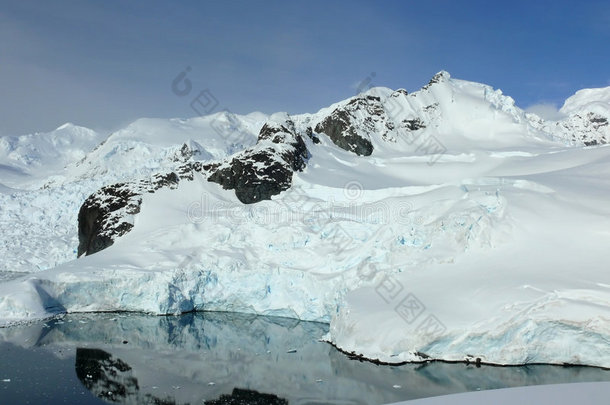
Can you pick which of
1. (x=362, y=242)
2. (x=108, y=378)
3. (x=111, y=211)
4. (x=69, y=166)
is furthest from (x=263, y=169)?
(x=69, y=166)

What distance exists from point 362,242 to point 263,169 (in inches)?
562

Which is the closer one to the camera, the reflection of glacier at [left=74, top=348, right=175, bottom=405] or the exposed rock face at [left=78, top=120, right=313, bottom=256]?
the reflection of glacier at [left=74, top=348, right=175, bottom=405]

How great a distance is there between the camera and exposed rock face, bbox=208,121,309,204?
39.9 meters

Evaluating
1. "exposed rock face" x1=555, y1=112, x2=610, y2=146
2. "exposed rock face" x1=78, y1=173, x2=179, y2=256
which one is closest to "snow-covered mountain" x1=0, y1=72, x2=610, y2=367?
"exposed rock face" x1=78, y1=173, x2=179, y2=256

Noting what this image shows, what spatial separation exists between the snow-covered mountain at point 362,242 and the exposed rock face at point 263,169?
0.53 feet

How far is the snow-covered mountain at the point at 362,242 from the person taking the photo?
18703 millimetres

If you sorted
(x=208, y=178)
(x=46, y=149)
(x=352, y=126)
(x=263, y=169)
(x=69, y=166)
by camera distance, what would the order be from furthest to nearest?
(x=46, y=149), (x=69, y=166), (x=352, y=126), (x=208, y=178), (x=263, y=169)

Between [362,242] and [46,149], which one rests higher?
[46,149]

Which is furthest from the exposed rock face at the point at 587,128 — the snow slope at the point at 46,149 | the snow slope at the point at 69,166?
the snow slope at the point at 46,149

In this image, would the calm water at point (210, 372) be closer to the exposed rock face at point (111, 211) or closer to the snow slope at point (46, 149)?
the exposed rock face at point (111, 211)

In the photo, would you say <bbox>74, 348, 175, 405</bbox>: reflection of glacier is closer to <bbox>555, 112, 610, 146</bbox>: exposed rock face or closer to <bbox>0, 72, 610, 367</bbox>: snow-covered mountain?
<bbox>0, 72, 610, 367</bbox>: snow-covered mountain

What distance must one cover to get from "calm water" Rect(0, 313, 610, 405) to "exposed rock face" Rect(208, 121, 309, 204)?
16.7 metres

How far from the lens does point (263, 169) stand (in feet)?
133

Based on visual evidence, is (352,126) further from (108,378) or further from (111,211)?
(108,378)
